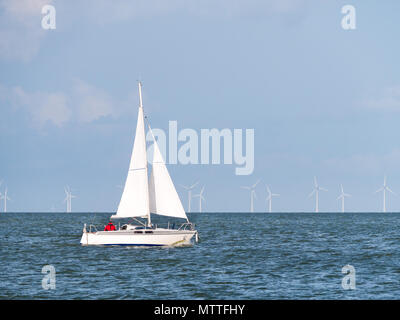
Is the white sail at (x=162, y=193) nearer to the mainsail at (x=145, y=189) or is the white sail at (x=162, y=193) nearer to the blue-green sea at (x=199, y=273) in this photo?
the mainsail at (x=145, y=189)

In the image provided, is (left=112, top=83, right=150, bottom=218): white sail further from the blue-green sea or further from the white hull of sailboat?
the blue-green sea

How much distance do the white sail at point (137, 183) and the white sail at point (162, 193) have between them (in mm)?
846

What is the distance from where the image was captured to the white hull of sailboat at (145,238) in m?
55.4

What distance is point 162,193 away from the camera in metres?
58.5

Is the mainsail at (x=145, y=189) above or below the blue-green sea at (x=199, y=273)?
above

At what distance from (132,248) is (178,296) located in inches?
1092

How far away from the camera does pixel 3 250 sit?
60.8 meters

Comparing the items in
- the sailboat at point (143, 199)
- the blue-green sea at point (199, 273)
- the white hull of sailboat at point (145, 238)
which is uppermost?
the sailboat at point (143, 199)

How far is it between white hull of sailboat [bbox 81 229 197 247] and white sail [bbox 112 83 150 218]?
10.2 feet

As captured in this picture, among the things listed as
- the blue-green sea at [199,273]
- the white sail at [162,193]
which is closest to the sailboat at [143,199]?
the white sail at [162,193]

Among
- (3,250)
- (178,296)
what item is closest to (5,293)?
(178,296)

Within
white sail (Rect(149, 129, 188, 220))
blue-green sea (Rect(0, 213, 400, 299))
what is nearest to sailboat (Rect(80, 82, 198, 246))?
white sail (Rect(149, 129, 188, 220))

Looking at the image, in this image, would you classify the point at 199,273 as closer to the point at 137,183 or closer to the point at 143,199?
the point at 143,199
